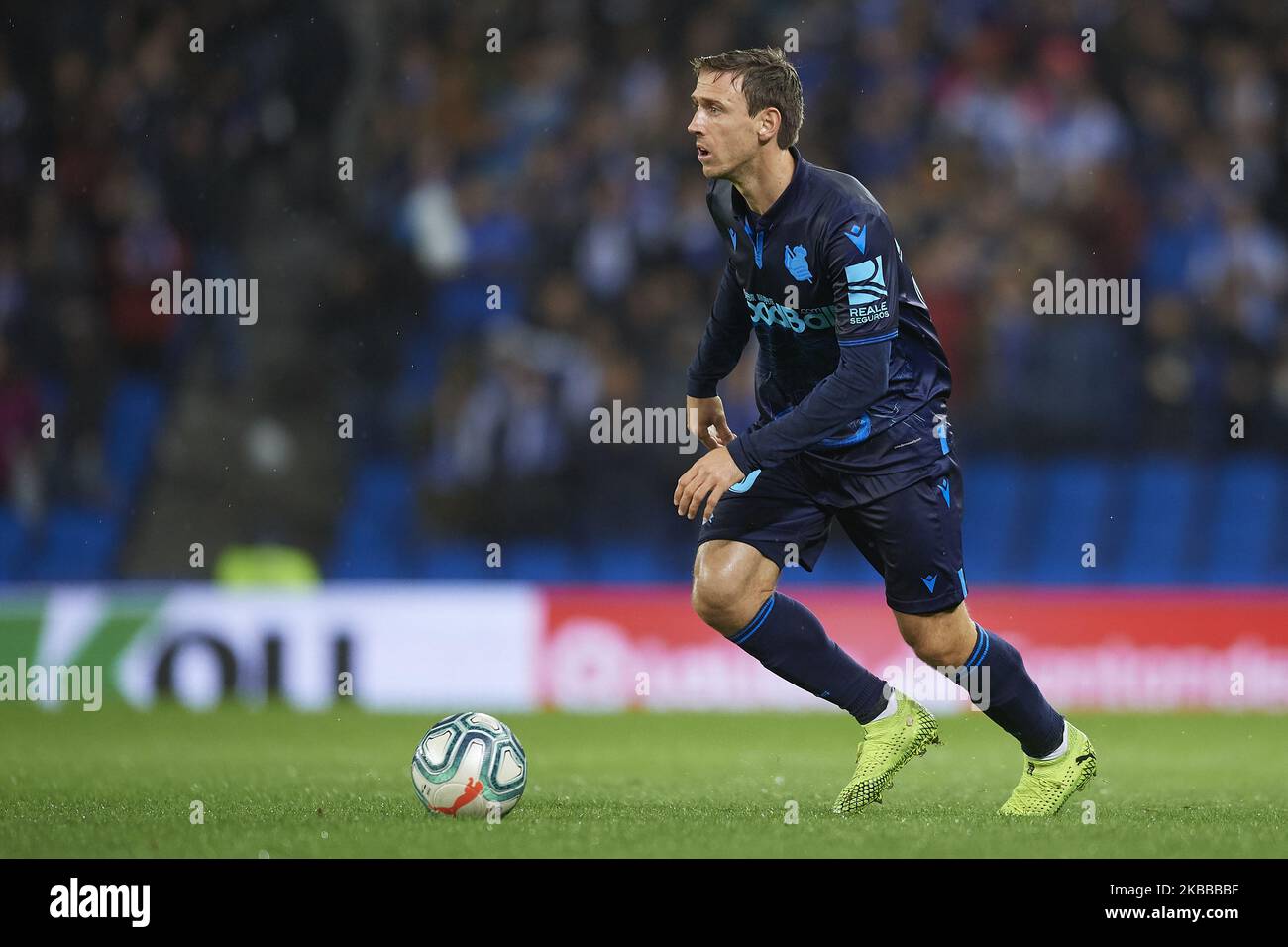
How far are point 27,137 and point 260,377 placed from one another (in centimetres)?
283

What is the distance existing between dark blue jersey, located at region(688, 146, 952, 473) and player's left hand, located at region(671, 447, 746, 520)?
0.07 meters

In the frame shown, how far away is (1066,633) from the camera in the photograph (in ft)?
32.0

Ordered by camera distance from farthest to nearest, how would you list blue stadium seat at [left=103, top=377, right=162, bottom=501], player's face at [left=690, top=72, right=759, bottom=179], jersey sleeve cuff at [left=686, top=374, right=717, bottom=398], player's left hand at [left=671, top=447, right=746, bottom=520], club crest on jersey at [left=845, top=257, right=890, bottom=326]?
blue stadium seat at [left=103, top=377, right=162, bottom=501]
jersey sleeve cuff at [left=686, top=374, right=717, bottom=398]
player's face at [left=690, top=72, right=759, bottom=179]
club crest on jersey at [left=845, top=257, right=890, bottom=326]
player's left hand at [left=671, top=447, right=746, bottom=520]

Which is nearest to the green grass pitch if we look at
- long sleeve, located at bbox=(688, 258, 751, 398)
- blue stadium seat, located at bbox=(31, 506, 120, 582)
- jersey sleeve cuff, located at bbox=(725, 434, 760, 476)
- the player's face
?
jersey sleeve cuff, located at bbox=(725, 434, 760, 476)

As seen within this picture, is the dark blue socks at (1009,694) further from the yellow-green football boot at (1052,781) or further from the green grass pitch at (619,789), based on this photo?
the green grass pitch at (619,789)

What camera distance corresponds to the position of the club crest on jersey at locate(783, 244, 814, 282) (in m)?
5.23

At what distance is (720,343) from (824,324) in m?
0.55

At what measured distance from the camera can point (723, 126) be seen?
523 centimetres

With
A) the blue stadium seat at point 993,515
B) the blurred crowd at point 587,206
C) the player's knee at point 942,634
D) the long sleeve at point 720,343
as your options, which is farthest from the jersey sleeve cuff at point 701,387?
the blue stadium seat at point 993,515

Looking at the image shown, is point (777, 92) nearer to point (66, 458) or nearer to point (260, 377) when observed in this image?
point (260, 377)
